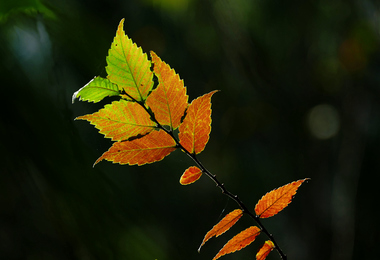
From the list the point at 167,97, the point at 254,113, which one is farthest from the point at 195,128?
the point at 254,113

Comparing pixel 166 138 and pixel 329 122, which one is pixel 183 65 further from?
Answer: pixel 166 138

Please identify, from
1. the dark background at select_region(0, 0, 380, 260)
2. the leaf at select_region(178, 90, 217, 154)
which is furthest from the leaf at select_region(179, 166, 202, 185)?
the dark background at select_region(0, 0, 380, 260)

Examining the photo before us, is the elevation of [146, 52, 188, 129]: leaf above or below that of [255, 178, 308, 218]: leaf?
above

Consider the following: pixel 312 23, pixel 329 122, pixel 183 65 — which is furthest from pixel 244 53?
pixel 329 122

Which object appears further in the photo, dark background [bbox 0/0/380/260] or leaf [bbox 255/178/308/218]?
dark background [bbox 0/0/380/260]

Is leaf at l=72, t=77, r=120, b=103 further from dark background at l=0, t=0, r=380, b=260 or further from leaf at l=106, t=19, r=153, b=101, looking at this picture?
dark background at l=0, t=0, r=380, b=260

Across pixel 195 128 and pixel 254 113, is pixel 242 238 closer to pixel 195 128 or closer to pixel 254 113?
pixel 195 128
